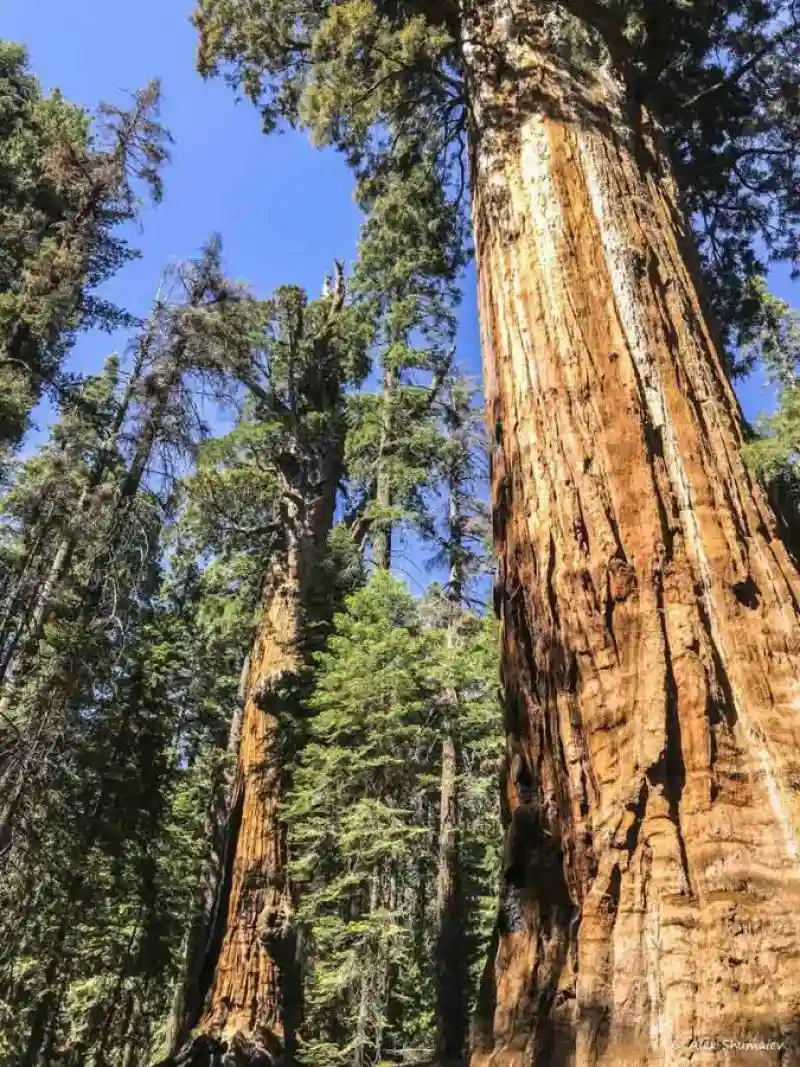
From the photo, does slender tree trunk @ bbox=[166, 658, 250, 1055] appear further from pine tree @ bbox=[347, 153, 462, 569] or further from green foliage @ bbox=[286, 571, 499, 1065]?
pine tree @ bbox=[347, 153, 462, 569]

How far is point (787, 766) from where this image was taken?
2303 mm

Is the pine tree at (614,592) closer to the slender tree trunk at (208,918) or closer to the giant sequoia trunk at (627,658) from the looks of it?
the giant sequoia trunk at (627,658)

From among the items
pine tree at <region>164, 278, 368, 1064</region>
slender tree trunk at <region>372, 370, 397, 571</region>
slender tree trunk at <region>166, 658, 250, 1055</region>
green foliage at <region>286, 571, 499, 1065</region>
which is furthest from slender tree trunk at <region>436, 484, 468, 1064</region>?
slender tree trunk at <region>372, 370, 397, 571</region>

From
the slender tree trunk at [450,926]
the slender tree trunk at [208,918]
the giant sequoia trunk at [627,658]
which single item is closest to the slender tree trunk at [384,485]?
the slender tree trunk at [208,918]

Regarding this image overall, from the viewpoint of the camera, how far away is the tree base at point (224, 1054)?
25.3 feet

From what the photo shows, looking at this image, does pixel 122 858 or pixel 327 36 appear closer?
pixel 327 36

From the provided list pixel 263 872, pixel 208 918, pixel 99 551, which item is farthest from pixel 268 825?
pixel 99 551

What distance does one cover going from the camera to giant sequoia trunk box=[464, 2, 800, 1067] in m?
2.04

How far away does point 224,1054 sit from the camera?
25.9 feet

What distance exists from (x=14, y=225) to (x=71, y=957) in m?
11.5

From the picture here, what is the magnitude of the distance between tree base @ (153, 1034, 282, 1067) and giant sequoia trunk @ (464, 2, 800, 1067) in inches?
261

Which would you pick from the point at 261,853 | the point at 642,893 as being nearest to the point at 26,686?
the point at 261,853

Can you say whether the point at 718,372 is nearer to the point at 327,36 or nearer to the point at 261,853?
the point at 327,36

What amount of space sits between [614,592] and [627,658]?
246 millimetres
